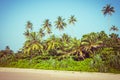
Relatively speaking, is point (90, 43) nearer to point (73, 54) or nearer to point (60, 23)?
point (73, 54)

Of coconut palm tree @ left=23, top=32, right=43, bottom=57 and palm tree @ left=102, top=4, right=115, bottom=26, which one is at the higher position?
palm tree @ left=102, top=4, right=115, bottom=26

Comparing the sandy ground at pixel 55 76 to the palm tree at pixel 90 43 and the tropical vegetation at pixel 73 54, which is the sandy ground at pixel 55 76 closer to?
the tropical vegetation at pixel 73 54

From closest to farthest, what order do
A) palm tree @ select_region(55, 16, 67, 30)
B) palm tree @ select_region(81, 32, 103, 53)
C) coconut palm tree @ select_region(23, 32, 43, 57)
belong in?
palm tree @ select_region(81, 32, 103, 53) < coconut palm tree @ select_region(23, 32, 43, 57) < palm tree @ select_region(55, 16, 67, 30)

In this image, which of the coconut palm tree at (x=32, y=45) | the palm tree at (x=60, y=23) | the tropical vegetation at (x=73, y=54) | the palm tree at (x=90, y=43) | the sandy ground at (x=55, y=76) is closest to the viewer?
the sandy ground at (x=55, y=76)

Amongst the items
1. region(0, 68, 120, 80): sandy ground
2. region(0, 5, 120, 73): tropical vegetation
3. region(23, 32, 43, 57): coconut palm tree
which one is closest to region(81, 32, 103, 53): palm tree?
region(0, 5, 120, 73): tropical vegetation

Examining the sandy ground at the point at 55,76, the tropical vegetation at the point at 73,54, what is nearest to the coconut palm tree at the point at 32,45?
the tropical vegetation at the point at 73,54

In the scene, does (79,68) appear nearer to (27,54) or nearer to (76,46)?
(76,46)

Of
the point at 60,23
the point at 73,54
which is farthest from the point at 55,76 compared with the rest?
the point at 60,23

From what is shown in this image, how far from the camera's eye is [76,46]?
29359 mm

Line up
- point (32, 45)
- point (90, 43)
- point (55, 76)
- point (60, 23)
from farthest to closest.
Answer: point (60, 23) < point (32, 45) < point (90, 43) < point (55, 76)

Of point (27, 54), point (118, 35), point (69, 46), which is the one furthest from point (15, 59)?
point (118, 35)

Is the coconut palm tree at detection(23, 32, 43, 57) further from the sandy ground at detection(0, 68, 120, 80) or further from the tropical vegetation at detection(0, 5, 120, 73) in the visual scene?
the sandy ground at detection(0, 68, 120, 80)

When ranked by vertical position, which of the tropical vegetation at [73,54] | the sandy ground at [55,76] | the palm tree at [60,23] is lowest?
the sandy ground at [55,76]

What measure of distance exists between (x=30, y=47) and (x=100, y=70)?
1366 centimetres
